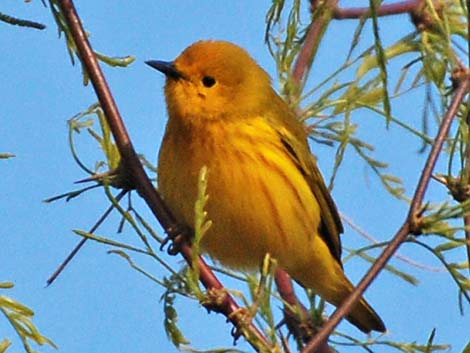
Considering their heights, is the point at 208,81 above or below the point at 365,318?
above

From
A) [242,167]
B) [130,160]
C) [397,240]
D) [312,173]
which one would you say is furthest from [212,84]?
[397,240]

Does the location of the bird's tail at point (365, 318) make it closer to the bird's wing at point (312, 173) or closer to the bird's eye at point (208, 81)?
the bird's wing at point (312, 173)

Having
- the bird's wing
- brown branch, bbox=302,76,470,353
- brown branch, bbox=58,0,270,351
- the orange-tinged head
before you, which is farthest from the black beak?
brown branch, bbox=302,76,470,353

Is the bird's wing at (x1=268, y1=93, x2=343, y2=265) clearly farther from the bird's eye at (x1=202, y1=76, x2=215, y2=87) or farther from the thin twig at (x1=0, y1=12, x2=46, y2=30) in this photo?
the thin twig at (x1=0, y1=12, x2=46, y2=30)

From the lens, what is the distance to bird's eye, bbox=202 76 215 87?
131 inches

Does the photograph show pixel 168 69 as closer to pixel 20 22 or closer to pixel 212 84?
pixel 212 84

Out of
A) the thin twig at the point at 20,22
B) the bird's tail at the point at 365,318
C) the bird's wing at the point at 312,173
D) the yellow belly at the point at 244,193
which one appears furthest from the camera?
the bird's tail at the point at 365,318

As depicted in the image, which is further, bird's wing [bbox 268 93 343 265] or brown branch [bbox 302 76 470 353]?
bird's wing [bbox 268 93 343 265]

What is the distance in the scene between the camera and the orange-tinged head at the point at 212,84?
3.26m

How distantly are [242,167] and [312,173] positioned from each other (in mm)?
492

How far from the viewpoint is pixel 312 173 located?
3.56m

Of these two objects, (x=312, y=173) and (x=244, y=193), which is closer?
(x=244, y=193)

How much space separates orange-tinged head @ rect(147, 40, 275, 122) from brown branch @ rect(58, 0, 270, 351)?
41.9 inches

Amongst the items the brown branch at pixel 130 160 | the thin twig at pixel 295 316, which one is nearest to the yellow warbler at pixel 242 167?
the thin twig at pixel 295 316
